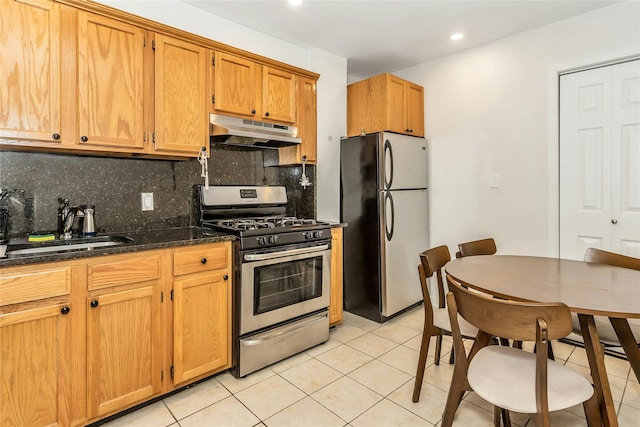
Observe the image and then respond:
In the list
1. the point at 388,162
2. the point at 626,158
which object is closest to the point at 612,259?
the point at 626,158

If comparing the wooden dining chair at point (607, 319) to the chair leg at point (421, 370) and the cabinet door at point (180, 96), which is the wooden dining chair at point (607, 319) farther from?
the cabinet door at point (180, 96)

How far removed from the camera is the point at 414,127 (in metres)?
3.61

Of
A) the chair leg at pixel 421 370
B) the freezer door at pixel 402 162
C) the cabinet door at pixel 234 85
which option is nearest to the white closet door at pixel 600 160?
the freezer door at pixel 402 162

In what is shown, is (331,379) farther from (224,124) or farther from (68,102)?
(68,102)

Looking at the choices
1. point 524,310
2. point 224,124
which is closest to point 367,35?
point 224,124

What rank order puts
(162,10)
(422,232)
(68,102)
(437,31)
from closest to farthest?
(68,102), (162,10), (437,31), (422,232)

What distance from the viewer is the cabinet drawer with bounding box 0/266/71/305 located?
4.77 feet

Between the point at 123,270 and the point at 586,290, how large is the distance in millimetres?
2182

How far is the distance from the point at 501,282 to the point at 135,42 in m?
2.44

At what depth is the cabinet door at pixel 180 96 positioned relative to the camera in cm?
222

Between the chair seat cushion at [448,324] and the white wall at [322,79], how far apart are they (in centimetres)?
159

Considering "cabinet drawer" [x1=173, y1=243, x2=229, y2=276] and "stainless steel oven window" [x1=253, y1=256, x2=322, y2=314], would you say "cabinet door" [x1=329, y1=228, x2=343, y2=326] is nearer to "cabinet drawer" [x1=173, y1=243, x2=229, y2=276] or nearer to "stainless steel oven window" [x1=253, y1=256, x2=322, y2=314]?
"stainless steel oven window" [x1=253, y1=256, x2=322, y2=314]

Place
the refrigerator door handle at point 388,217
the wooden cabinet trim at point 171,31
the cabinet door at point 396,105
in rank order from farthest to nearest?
the cabinet door at point 396,105 → the refrigerator door handle at point 388,217 → the wooden cabinet trim at point 171,31

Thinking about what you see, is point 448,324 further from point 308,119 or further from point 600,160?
point 308,119
